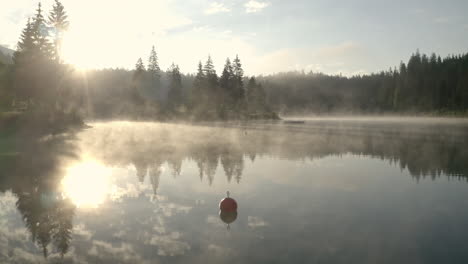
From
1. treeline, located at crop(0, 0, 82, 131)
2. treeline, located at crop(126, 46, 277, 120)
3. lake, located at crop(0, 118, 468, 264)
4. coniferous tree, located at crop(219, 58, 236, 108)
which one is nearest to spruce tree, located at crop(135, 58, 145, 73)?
treeline, located at crop(126, 46, 277, 120)

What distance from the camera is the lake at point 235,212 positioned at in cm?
970

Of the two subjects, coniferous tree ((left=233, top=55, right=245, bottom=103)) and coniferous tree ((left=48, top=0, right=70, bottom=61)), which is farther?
coniferous tree ((left=233, top=55, right=245, bottom=103))

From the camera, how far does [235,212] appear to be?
43.3 ft

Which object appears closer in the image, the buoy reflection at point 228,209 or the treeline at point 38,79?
the buoy reflection at point 228,209

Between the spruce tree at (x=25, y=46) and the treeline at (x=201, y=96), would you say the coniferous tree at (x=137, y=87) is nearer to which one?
the treeline at (x=201, y=96)

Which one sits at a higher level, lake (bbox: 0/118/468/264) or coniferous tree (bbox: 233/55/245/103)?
coniferous tree (bbox: 233/55/245/103)

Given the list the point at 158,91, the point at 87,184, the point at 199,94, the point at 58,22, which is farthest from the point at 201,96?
the point at 87,184

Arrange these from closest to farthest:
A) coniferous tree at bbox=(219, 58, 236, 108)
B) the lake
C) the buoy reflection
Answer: the lake → the buoy reflection → coniferous tree at bbox=(219, 58, 236, 108)

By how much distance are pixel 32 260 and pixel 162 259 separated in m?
3.50

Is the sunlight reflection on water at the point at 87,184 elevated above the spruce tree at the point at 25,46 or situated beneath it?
situated beneath

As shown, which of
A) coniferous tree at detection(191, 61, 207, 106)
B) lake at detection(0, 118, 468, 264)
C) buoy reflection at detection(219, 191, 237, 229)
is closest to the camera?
lake at detection(0, 118, 468, 264)

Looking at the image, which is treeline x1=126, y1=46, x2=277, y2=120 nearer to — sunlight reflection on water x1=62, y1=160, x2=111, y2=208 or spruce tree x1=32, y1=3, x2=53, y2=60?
spruce tree x1=32, y1=3, x2=53, y2=60

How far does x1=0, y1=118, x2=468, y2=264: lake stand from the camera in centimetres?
970

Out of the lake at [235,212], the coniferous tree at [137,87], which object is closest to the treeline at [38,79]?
the lake at [235,212]
